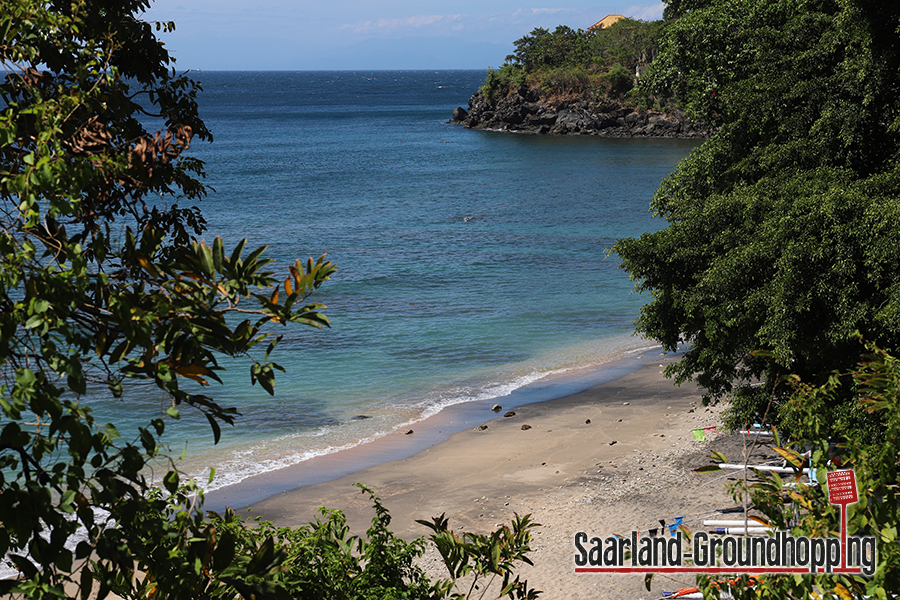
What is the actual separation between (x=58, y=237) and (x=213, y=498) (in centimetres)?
1210

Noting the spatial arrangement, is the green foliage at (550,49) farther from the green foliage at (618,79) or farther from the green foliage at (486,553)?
the green foliage at (486,553)

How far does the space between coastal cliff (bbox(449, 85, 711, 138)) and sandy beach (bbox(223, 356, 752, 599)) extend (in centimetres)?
6736

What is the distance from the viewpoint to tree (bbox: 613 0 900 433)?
9227 millimetres

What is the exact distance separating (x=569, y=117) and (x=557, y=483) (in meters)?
78.1

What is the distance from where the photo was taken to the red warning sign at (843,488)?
3.42 m

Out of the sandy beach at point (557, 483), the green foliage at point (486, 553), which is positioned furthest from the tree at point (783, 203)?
the green foliage at point (486, 553)

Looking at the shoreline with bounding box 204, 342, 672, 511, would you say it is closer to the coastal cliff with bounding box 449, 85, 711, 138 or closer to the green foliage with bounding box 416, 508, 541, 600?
the green foliage with bounding box 416, 508, 541, 600

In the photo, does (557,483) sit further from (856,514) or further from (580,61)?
(580,61)

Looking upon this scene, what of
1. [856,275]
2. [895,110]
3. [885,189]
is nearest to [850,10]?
[895,110]

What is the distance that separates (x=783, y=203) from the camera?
10.3 m

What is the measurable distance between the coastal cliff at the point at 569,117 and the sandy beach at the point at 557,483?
67.4 metres

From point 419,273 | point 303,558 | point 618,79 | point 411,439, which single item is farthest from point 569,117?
point 303,558

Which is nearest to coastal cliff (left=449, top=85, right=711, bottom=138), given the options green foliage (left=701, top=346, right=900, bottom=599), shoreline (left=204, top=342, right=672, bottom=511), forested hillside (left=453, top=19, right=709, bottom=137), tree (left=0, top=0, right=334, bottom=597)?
forested hillside (left=453, top=19, right=709, bottom=137)

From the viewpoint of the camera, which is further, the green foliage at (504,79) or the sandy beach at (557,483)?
the green foliage at (504,79)
